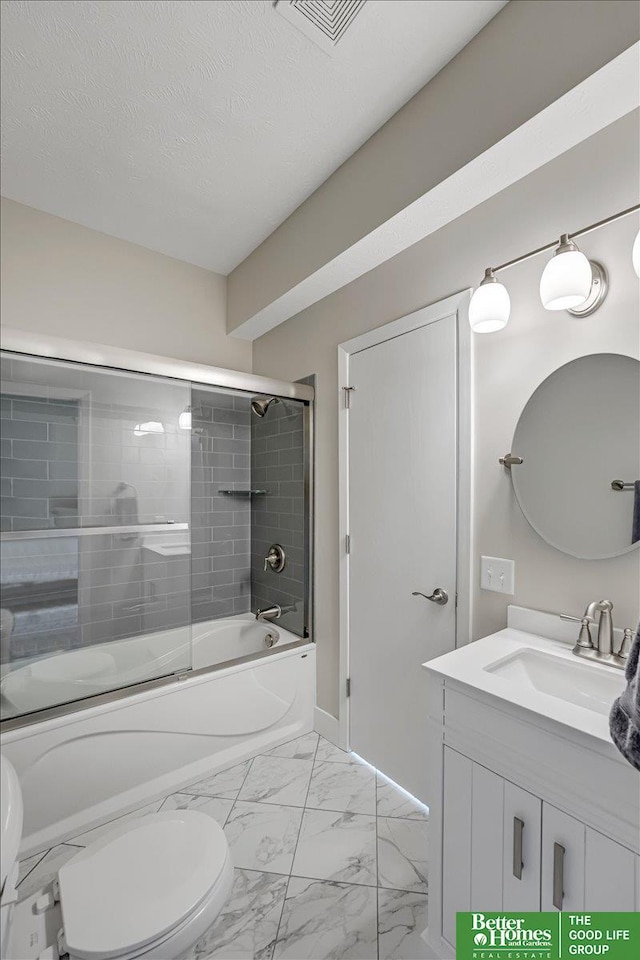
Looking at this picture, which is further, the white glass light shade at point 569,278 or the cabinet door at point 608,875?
the white glass light shade at point 569,278

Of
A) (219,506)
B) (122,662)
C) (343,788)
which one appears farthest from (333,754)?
(219,506)

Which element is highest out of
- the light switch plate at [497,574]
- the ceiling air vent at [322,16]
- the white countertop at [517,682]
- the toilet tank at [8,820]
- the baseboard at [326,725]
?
the ceiling air vent at [322,16]

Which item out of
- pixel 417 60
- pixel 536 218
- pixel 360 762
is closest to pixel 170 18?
pixel 417 60

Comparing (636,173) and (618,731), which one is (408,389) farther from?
(618,731)

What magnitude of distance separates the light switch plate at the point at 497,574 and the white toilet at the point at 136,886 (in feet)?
3.68

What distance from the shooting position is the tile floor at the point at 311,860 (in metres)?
1.35

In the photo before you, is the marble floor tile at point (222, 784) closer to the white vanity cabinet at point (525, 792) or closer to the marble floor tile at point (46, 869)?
the marble floor tile at point (46, 869)

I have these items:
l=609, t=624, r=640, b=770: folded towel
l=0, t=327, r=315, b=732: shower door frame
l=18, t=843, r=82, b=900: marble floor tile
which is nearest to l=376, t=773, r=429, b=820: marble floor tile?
l=0, t=327, r=315, b=732: shower door frame

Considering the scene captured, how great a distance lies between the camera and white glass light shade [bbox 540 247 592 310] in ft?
4.00

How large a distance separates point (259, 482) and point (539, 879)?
2.14m

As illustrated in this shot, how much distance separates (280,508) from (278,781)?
1.34 m

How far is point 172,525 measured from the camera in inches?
90.1

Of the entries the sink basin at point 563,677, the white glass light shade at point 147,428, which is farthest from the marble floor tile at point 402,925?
the white glass light shade at point 147,428

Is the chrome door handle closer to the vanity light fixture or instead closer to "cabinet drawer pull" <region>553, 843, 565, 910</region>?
"cabinet drawer pull" <region>553, 843, 565, 910</region>
